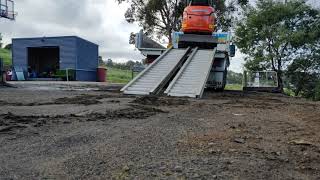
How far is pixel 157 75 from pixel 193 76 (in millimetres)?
1292

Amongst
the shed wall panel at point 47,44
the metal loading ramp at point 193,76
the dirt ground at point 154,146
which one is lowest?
the dirt ground at point 154,146

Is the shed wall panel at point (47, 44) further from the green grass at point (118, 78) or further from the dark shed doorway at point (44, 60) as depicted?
the green grass at point (118, 78)

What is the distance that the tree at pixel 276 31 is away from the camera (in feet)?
90.1

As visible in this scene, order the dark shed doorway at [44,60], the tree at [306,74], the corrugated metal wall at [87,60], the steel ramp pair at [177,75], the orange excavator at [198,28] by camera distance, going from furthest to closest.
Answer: the dark shed doorway at [44,60] → the corrugated metal wall at [87,60] → the tree at [306,74] → the orange excavator at [198,28] → the steel ramp pair at [177,75]

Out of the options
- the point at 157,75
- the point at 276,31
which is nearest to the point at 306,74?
the point at 276,31

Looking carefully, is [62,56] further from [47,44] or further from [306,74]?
[306,74]

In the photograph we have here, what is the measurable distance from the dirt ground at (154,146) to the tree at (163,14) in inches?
1168

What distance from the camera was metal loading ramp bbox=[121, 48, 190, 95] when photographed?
1374 cm

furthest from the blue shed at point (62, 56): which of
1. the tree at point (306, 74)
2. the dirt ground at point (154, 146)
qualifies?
the dirt ground at point (154, 146)

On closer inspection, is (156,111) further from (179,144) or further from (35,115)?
(179,144)

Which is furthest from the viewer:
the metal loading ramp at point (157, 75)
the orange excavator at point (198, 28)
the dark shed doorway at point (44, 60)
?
the dark shed doorway at point (44, 60)

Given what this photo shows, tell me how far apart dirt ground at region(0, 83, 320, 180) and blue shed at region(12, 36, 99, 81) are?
29.2 metres

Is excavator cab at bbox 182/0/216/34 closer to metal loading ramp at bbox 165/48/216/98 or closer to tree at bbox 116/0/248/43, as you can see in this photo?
metal loading ramp at bbox 165/48/216/98

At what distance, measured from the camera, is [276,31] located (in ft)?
90.1
